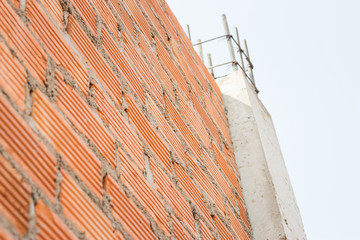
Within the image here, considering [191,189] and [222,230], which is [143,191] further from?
[222,230]

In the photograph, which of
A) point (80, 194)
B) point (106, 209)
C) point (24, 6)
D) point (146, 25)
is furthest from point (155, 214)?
point (146, 25)

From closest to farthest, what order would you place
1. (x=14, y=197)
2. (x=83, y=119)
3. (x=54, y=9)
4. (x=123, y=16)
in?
(x=14, y=197), (x=83, y=119), (x=54, y=9), (x=123, y=16)

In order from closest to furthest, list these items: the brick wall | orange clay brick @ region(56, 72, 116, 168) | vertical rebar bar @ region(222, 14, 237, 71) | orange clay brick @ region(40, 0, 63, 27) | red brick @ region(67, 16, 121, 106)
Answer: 1. the brick wall
2. orange clay brick @ region(56, 72, 116, 168)
3. orange clay brick @ region(40, 0, 63, 27)
4. red brick @ region(67, 16, 121, 106)
5. vertical rebar bar @ region(222, 14, 237, 71)

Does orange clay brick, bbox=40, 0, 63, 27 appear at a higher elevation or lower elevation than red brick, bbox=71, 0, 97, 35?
lower

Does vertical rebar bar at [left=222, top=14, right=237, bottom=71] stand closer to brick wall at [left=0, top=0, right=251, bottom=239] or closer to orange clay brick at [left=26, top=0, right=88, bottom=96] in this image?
brick wall at [left=0, top=0, right=251, bottom=239]

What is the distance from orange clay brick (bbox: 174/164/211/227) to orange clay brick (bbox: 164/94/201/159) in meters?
0.27

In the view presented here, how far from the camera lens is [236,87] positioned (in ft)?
12.3

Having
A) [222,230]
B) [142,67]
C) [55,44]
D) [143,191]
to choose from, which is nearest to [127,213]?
[143,191]

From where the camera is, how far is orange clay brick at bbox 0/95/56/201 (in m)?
0.99

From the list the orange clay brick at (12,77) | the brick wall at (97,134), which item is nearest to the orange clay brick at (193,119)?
the brick wall at (97,134)

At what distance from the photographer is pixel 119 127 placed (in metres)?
1.54

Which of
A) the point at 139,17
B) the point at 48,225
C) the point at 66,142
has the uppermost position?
the point at 139,17

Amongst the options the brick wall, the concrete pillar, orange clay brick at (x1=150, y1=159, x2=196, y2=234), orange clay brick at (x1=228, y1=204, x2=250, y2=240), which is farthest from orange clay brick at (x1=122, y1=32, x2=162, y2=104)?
the concrete pillar

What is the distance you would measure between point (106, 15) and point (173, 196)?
784 millimetres
